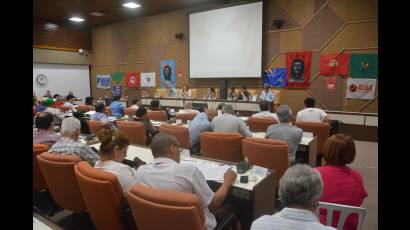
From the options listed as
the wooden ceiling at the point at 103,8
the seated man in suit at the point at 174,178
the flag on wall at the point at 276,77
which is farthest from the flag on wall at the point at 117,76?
the seated man in suit at the point at 174,178

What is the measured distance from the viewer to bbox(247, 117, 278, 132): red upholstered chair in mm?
4660

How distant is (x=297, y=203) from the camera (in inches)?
52.3

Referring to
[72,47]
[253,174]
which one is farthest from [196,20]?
[253,174]

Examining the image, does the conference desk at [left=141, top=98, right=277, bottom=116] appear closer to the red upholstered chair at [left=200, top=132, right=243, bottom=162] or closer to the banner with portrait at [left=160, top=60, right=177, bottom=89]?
the banner with portrait at [left=160, top=60, right=177, bottom=89]

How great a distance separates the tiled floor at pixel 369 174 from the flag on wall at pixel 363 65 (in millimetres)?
1663

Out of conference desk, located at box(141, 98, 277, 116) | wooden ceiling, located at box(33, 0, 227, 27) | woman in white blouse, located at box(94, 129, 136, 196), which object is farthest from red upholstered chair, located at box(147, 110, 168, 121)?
wooden ceiling, located at box(33, 0, 227, 27)

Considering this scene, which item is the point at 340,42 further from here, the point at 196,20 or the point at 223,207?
the point at 223,207

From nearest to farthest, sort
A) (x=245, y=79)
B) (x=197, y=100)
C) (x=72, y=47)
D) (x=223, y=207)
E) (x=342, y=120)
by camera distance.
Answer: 1. (x=223, y=207)
2. (x=342, y=120)
3. (x=245, y=79)
4. (x=197, y=100)
5. (x=72, y=47)

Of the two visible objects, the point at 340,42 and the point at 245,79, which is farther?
the point at 245,79

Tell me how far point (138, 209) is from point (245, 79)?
7934 mm

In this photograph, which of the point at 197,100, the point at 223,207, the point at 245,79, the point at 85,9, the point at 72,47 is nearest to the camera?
the point at 223,207

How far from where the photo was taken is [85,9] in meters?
10.5

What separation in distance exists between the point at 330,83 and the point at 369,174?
371 cm
